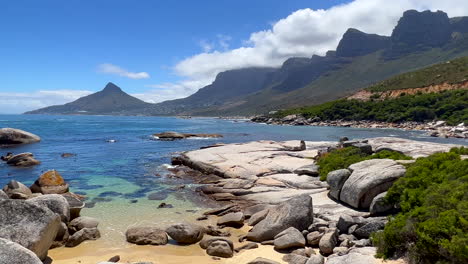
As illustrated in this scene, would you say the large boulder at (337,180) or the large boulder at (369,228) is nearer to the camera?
the large boulder at (369,228)

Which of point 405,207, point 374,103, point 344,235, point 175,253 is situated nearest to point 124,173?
point 175,253

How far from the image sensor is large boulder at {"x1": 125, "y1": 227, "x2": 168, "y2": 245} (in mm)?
14602

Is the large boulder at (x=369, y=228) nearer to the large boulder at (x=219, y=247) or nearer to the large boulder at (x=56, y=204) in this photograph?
the large boulder at (x=219, y=247)

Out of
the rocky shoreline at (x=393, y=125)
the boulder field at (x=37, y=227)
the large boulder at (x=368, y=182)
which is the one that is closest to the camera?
the boulder field at (x=37, y=227)

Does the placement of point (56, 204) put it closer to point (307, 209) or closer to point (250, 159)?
point (307, 209)

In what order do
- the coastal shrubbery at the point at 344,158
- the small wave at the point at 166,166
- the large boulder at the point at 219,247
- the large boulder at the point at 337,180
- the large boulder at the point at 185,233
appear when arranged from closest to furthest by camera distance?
the large boulder at the point at 219,247
the large boulder at the point at 185,233
the large boulder at the point at 337,180
the coastal shrubbery at the point at 344,158
the small wave at the point at 166,166

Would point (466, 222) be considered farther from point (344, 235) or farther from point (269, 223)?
point (269, 223)

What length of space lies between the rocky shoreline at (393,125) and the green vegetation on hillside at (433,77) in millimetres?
29007

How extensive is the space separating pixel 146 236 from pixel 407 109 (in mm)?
97354

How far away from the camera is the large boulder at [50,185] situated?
2280cm

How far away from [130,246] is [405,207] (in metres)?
10.7

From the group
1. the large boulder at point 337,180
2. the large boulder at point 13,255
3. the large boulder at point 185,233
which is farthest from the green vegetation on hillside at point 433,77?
the large boulder at point 13,255

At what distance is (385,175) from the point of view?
A: 15422mm

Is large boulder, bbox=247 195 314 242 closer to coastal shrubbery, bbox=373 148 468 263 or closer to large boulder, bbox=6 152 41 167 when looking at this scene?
coastal shrubbery, bbox=373 148 468 263
